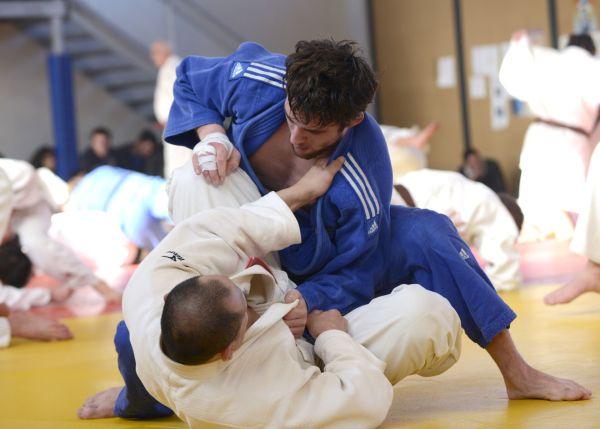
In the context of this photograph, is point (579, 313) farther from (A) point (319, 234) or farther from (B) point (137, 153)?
(B) point (137, 153)

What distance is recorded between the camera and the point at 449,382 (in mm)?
2684

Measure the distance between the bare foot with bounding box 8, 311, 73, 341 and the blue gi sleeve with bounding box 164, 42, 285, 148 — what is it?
64.3 inches

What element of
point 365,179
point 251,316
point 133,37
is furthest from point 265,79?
point 133,37

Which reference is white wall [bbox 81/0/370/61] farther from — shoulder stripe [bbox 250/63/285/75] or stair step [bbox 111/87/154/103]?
shoulder stripe [bbox 250/63/285/75]

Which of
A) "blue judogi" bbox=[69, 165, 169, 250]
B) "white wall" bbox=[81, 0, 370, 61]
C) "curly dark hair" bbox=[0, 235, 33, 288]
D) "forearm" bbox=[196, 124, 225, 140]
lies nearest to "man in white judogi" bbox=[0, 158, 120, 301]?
"curly dark hair" bbox=[0, 235, 33, 288]

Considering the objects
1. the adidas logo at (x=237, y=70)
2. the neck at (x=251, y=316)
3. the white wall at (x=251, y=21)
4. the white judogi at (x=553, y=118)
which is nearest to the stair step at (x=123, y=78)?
the white wall at (x=251, y=21)

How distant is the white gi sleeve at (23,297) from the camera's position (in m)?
5.22

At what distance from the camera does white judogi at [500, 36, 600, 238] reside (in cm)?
664

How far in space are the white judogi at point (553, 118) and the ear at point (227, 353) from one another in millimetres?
5088

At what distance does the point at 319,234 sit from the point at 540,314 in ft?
5.63

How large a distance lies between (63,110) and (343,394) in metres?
9.33

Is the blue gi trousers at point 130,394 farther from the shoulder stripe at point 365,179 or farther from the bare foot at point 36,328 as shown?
the bare foot at point 36,328

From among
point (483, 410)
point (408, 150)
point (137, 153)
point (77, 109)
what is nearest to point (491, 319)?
point (483, 410)

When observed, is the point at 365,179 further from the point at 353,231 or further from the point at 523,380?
the point at 523,380
